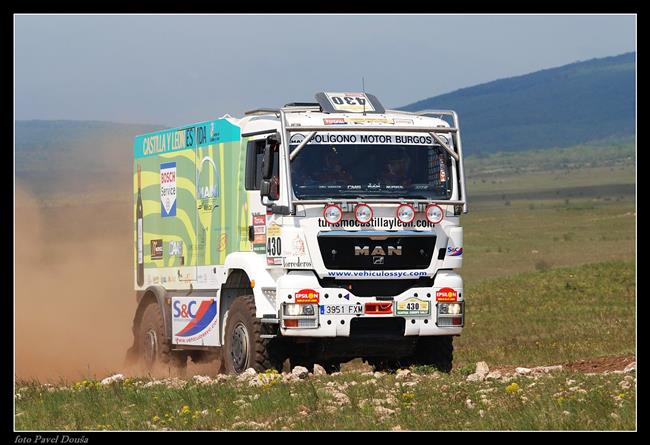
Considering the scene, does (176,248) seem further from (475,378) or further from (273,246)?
(475,378)

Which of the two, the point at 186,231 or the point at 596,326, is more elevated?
the point at 186,231

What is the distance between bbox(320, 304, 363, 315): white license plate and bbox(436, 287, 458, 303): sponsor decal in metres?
1.06

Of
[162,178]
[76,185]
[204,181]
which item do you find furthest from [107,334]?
[76,185]

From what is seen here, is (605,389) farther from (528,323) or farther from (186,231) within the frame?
(528,323)

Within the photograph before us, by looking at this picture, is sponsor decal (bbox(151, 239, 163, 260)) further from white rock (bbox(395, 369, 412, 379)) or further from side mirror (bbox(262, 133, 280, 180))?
white rock (bbox(395, 369, 412, 379))

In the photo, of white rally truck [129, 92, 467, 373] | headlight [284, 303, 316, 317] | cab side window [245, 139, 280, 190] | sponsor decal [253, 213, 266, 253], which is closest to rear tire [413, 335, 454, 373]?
white rally truck [129, 92, 467, 373]

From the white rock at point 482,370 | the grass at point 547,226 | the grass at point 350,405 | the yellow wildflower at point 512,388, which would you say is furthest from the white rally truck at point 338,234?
the grass at point 547,226

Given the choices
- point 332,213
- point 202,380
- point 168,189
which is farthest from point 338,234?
point 168,189

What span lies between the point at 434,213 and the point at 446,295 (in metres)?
1.09

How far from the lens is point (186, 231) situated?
2066 cm

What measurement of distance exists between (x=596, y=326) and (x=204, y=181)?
10.9 metres

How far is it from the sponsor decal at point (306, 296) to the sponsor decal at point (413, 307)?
1.09 metres

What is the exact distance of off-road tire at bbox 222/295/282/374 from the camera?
18.1 meters

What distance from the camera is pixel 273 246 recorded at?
17719 millimetres
